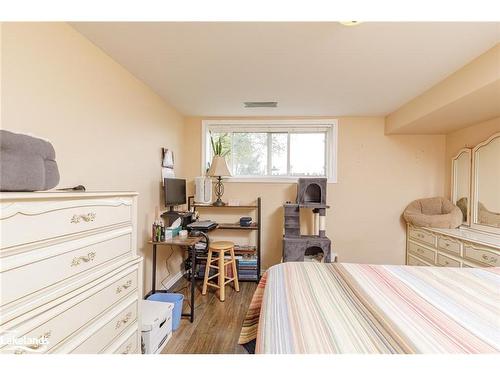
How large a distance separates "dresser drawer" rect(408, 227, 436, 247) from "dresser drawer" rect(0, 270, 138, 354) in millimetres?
3246

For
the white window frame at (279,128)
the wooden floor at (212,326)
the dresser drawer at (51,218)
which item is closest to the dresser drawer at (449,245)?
the white window frame at (279,128)

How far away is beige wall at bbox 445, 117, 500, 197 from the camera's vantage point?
8.17 feet

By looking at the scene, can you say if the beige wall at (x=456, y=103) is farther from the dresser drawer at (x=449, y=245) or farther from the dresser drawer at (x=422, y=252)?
the dresser drawer at (x=422, y=252)

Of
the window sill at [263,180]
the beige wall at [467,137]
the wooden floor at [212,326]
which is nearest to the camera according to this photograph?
the wooden floor at [212,326]

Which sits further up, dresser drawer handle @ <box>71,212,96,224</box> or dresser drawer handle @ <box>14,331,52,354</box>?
dresser drawer handle @ <box>71,212,96,224</box>

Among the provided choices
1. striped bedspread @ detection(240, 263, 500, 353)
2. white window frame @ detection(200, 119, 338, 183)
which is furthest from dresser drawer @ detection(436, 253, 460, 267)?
white window frame @ detection(200, 119, 338, 183)

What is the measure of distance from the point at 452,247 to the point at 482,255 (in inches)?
13.4

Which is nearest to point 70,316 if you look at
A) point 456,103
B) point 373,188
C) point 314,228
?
point 314,228

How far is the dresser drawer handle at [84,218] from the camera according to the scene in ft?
3.13

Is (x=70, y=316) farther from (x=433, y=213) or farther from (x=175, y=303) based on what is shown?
(x=433, y=213)

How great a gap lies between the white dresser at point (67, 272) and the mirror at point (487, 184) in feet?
11.2

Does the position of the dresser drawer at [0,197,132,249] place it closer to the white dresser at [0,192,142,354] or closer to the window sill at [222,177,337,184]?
the white dresser at [0,192,142,354]
